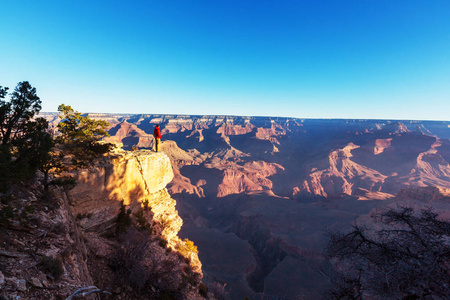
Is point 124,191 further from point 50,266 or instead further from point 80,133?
point 50,266

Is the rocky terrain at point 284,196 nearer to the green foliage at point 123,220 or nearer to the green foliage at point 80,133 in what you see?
the green foliage at point 80,133

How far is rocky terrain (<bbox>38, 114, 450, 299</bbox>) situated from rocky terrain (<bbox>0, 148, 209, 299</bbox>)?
15.3m

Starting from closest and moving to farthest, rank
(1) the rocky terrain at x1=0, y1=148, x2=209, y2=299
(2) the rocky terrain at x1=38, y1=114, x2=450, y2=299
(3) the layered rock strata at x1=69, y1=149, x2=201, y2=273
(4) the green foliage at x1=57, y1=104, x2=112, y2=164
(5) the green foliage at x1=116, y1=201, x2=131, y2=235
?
1. (1) the rocky terrain at x1=0, y1=148, x2=209, y2=299
2. (4) the green foliage at x1=57, y1=104, x2=112, y2=164
3. (3) the layered rock strata at x1=69, y1=149, x2=201, y2=273
4. (5) the green foliage at x1=116, y1=201, x2=131, y2=235
5. (2) the rocky terrain at x1=38, y1=114, x2=450, y2=299

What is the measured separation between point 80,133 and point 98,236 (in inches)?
295

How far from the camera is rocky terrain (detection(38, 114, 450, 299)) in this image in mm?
35781

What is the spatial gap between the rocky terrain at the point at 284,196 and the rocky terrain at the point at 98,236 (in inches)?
604

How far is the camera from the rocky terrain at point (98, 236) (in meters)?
5.30

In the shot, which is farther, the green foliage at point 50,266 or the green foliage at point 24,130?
the green foliage at point 24,130

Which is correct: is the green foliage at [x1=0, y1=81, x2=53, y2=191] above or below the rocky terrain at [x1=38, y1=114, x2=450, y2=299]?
above

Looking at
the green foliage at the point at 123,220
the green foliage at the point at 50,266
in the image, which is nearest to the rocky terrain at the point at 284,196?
the green foliage at the point at 123,220

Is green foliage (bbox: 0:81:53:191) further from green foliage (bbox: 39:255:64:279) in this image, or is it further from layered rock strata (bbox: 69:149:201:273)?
layered rock strata (bbox: 69:149:201:273)

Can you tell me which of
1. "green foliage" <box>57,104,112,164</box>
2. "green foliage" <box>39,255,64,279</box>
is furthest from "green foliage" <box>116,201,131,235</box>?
"green foliage" <box>39,255,64,279</box>

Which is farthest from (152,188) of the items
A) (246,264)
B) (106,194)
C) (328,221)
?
(328,221)

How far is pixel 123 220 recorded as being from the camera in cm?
1565
